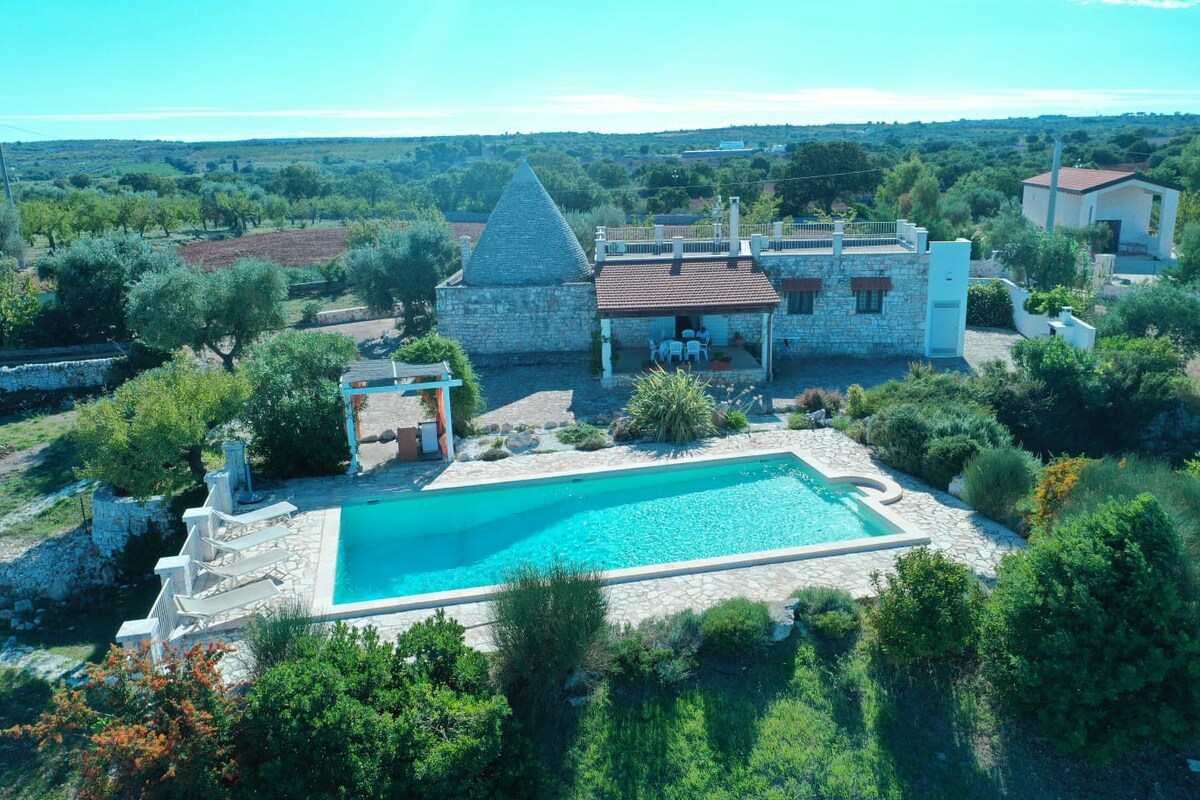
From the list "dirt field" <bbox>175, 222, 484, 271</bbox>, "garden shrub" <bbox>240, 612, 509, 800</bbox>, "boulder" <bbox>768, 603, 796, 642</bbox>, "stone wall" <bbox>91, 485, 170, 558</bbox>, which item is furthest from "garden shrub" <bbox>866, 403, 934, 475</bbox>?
"dirt field" <bbox>175, 222, 484, 271</bbox>

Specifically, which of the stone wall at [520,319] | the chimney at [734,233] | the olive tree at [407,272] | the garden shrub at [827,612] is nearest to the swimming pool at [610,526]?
Result: the garden shrub at [827,612]

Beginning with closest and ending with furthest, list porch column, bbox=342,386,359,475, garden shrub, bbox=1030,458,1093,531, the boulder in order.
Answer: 1. the boulder
2. garden shrub, bbox=1030,458,1093,531
3. porch column, bbox=342,386,359,475

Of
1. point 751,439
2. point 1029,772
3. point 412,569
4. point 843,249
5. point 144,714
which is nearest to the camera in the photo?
point 144,714

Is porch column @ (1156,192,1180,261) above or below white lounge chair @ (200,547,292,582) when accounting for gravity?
above

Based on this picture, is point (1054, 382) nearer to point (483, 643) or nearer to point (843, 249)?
point (843, 249)

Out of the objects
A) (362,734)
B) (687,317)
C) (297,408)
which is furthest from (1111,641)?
(687,317)

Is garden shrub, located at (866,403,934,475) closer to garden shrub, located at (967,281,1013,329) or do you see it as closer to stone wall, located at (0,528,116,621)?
garden shrub, located at (967,281,1013,329)

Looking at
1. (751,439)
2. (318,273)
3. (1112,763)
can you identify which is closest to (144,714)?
(1112,763)
